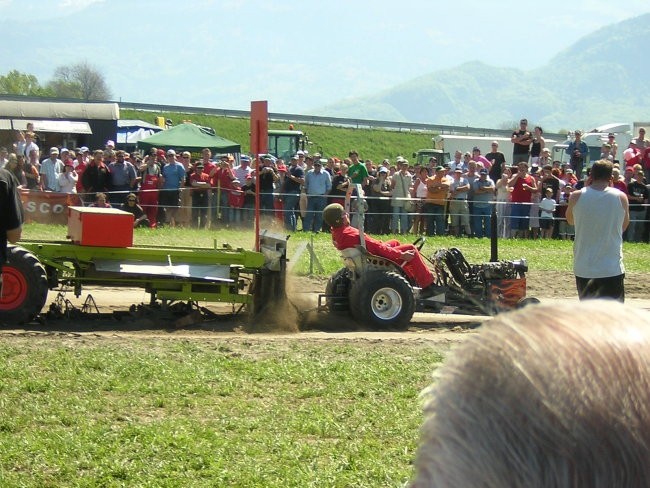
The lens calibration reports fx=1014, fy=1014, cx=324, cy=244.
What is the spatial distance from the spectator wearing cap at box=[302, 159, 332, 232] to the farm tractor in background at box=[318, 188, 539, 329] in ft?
28.1

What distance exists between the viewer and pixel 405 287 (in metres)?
11.2

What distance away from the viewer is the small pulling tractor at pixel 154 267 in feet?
35.8

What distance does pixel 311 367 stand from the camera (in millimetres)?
8289

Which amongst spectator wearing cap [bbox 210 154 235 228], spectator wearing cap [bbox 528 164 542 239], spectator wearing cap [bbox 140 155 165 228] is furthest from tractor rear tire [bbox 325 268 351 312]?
spectator wearing cap [bbox 528 164 542 239]

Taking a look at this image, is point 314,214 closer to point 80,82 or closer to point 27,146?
point 27,146

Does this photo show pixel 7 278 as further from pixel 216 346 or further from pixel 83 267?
pixel 216 346

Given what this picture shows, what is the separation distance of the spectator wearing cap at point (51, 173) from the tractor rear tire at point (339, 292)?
9.98 meters

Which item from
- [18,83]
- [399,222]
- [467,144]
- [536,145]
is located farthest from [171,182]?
[18,83]

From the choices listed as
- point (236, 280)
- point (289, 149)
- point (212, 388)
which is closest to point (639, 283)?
point (236, 280)

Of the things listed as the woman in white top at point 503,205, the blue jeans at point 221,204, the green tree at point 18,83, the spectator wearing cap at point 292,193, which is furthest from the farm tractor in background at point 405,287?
the green tree at point 18,83

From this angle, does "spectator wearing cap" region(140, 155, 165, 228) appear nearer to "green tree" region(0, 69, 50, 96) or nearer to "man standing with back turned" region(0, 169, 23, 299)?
"man standing with back turned" region(0, 169, 23, 299)

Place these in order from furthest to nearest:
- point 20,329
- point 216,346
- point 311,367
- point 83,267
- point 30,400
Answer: point 83,267 < point 20,329 < point 216,346 < point 311,367 < point 30,400

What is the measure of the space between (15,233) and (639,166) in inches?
642

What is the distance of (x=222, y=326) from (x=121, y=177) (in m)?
9.57
